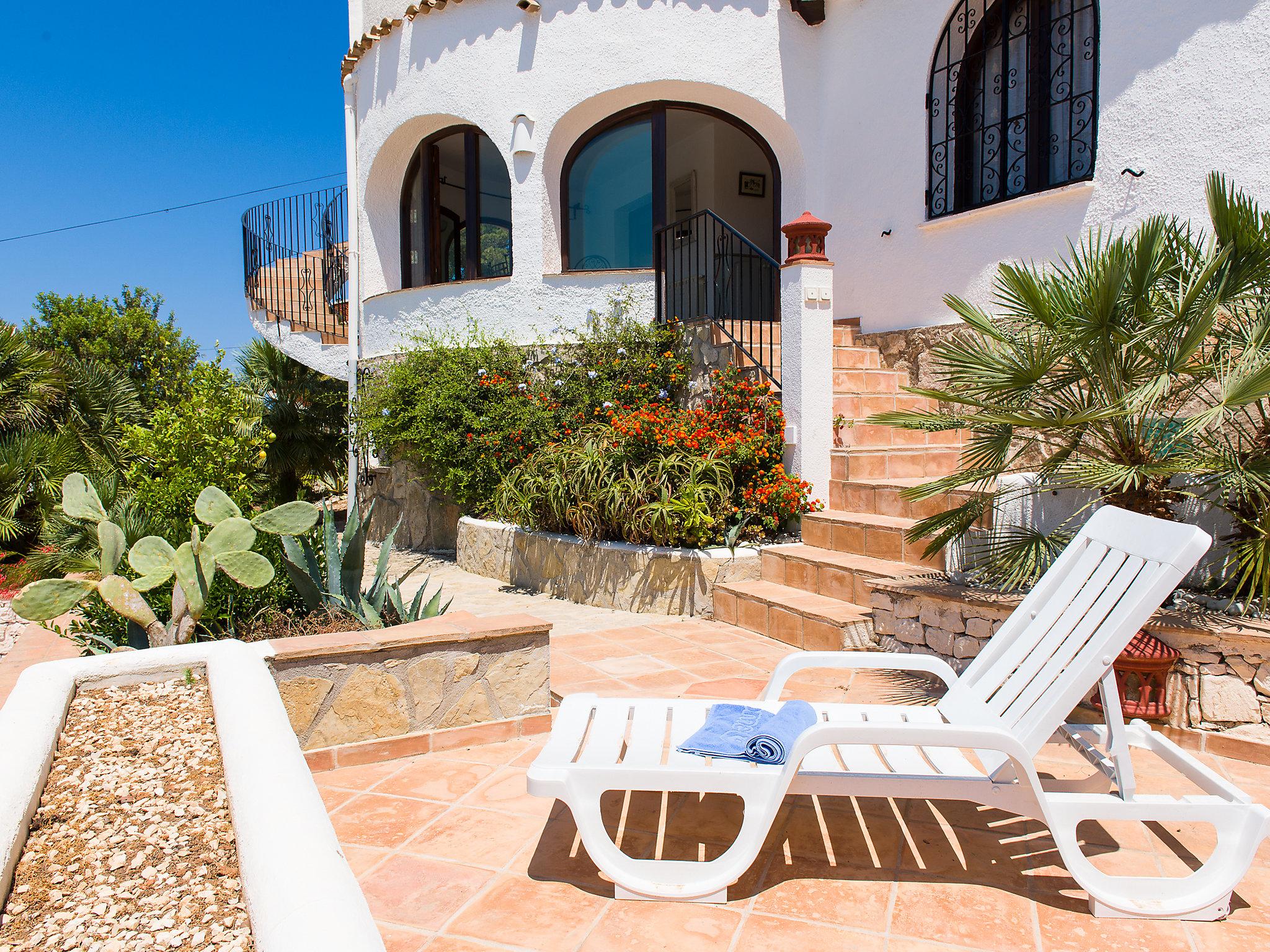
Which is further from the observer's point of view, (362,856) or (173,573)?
(173,573)

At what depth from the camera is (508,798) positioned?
10.3ft

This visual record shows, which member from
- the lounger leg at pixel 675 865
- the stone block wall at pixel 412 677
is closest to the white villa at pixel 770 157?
the stone block wall at pixel 412 677

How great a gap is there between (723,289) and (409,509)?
498cm

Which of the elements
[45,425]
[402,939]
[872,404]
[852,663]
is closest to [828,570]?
[872,404]

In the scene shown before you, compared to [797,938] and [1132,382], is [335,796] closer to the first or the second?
[797,938]

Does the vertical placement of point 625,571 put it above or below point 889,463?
below

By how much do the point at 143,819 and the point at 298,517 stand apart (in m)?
1.90

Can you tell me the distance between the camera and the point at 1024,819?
2953 millimetres

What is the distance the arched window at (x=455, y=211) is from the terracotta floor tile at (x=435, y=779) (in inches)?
281

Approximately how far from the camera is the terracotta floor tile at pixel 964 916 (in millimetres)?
2264

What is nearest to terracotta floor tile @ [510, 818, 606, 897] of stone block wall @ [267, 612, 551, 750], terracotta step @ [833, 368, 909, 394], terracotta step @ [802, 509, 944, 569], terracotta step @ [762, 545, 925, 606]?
stone block wall @ [267, 612, 551, 750]

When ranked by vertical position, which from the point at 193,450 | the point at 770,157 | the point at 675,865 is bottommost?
the point at 675,865

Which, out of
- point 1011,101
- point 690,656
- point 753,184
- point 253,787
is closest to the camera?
point 253,787

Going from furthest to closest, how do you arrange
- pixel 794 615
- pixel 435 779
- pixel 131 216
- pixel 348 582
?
pixel 131 216, pixel 794 615, pixel 348 582, pixel 435 779
